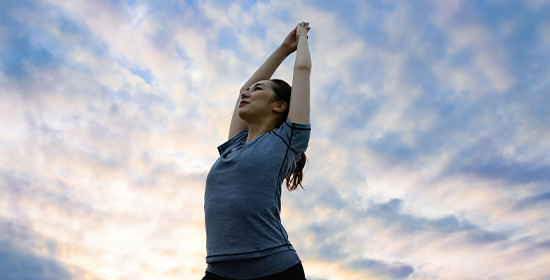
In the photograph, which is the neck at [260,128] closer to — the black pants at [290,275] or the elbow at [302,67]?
the elbow at [302,67]

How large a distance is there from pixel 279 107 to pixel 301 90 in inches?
14.7

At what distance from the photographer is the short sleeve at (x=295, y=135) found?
10.2 feet

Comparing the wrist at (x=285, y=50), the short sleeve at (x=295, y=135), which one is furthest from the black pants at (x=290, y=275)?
the wrist at (x=285, y=50)

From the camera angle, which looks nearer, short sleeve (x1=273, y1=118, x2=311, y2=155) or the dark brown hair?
short sleeve (x1=273, y1=118, x2=311, y2=155)

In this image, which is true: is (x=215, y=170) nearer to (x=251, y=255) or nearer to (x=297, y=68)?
(x=251, y=255)

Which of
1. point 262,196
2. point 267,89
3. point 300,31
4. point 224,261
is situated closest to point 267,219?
point 262,196

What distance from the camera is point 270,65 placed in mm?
4355

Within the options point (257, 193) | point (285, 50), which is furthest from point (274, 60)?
point (257, 193)

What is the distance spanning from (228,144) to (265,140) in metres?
0.69

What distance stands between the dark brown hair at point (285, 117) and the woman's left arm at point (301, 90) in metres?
0.29

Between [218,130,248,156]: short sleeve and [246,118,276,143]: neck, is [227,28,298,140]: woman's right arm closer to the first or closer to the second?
[218,130,248,156]: short sleeve

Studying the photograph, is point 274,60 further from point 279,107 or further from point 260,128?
point 260,128

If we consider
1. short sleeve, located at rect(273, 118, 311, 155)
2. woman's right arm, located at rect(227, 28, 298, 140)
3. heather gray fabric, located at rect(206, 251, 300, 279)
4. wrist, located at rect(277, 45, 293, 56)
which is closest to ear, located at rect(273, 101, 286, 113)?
short sleeve, located at rect(273, 118, 311, 155)

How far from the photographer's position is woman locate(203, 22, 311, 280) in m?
2.77
